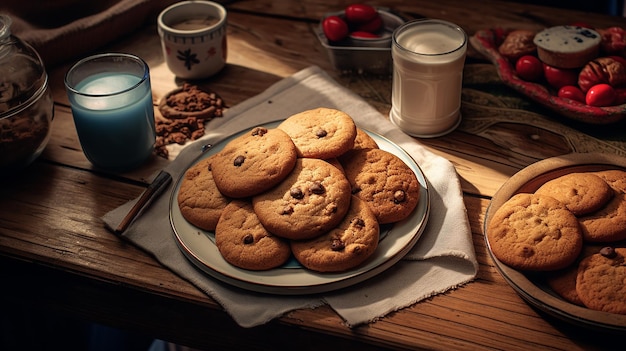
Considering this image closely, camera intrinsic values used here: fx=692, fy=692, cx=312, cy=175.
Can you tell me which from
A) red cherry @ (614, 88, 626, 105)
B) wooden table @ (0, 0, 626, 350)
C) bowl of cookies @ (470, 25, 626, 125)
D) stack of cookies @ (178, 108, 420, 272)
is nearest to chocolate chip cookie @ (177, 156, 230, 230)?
stack of cookies @ (178, 108, 420, 272)

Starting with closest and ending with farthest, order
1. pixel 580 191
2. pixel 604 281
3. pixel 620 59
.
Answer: pixel 604 281, pixel 580 191, pixel 620 59

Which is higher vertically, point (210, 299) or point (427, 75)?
point (427, 75)

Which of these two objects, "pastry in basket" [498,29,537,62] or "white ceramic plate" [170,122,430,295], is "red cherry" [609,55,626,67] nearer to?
"pastry in basket" [498,29,537,62]

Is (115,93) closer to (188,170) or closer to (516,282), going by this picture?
(188,170)

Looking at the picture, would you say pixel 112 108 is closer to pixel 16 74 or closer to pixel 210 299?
pixel 16 74

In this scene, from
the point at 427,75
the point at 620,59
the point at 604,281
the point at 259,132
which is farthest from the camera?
the point at 620,59

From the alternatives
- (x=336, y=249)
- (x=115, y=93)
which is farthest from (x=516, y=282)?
(x=115, y=93)

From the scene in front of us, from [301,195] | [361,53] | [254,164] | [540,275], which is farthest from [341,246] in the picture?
[361,53]

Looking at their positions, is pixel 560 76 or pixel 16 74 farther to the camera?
pixel 560 76
